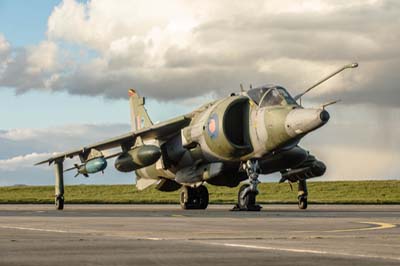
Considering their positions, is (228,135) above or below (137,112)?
below

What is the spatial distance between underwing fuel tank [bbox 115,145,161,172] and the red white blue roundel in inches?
89.7

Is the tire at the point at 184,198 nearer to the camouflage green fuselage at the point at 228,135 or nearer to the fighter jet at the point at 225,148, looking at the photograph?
the fighter jet at the point at 225,148

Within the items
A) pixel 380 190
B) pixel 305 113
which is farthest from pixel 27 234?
pixel 380 190

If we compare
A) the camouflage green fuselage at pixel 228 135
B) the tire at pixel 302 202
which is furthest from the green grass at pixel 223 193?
the camouflage green fuselage at pixel 228 135

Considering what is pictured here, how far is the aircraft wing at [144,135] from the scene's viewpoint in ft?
105

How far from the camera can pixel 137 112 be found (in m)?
39.7

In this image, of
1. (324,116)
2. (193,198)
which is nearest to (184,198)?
(193,198)

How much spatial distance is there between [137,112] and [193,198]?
8724 millimetres

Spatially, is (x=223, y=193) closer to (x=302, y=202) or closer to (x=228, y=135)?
(x=302, y=202)

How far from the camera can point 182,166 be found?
31953mm

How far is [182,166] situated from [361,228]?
1639 centimetres

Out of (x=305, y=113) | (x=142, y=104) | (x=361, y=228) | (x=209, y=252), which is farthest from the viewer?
(x=142, y=104)

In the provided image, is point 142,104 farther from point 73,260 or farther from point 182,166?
point 73,260

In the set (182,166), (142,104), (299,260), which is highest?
(142,104)
